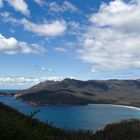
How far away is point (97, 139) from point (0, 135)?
262 inches

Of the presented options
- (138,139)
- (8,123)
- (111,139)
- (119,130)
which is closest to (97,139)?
(111,139)

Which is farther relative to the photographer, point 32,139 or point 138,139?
point 138,139

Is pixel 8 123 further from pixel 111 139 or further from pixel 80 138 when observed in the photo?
pixel 111 139

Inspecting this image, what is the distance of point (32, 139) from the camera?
12852mm

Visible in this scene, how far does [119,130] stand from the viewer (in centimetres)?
2050

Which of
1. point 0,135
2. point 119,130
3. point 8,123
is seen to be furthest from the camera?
point 119,130

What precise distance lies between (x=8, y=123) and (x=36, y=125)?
593 cm

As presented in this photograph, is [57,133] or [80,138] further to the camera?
[57,133]

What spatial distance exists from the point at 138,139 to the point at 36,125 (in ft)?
17.8

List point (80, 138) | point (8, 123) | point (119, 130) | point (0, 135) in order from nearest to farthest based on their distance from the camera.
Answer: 1. point (0, 135)
2. point (8, 123)
3. point (80, 138)
4. point (119, 130)

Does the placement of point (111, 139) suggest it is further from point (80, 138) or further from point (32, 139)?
point (32, 139)

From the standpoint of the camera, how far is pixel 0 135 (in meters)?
12.1

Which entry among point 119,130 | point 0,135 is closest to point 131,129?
point 119,130

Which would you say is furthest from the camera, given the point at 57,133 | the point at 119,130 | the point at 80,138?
the point at 119,130
